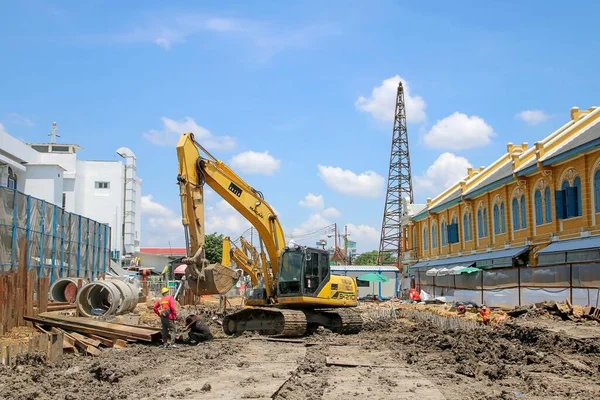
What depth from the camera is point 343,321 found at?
63.4 ft

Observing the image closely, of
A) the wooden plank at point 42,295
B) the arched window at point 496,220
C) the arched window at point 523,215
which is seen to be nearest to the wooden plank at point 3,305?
the wooden plank at point 42,295

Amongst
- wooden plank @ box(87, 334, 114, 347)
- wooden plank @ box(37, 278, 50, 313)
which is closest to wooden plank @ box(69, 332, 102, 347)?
wooden plank @ box(87, 334, 114, 347)

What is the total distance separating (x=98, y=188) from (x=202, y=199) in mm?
43656

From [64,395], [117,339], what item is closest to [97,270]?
[117,339]

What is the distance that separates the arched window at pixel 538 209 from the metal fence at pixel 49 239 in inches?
→ 872

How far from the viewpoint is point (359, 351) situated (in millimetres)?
15305

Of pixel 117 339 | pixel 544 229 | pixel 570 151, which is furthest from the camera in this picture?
pixel 544 229

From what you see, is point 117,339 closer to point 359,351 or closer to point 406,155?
point 359,351

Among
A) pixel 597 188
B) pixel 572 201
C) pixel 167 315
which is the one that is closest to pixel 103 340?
pixel 167 315

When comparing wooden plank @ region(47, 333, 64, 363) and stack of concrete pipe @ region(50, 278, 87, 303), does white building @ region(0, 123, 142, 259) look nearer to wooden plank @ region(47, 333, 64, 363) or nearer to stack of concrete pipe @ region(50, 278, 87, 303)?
stack of concrete pipe @ region(50, 278, 87, 303)

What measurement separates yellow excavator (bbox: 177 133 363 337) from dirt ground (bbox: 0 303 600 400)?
53.9 inches

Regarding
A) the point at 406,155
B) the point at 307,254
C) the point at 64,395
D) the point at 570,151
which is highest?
the point at 406,155

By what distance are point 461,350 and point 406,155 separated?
192 ft

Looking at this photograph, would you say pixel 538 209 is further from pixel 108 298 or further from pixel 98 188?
pixel 98 188
